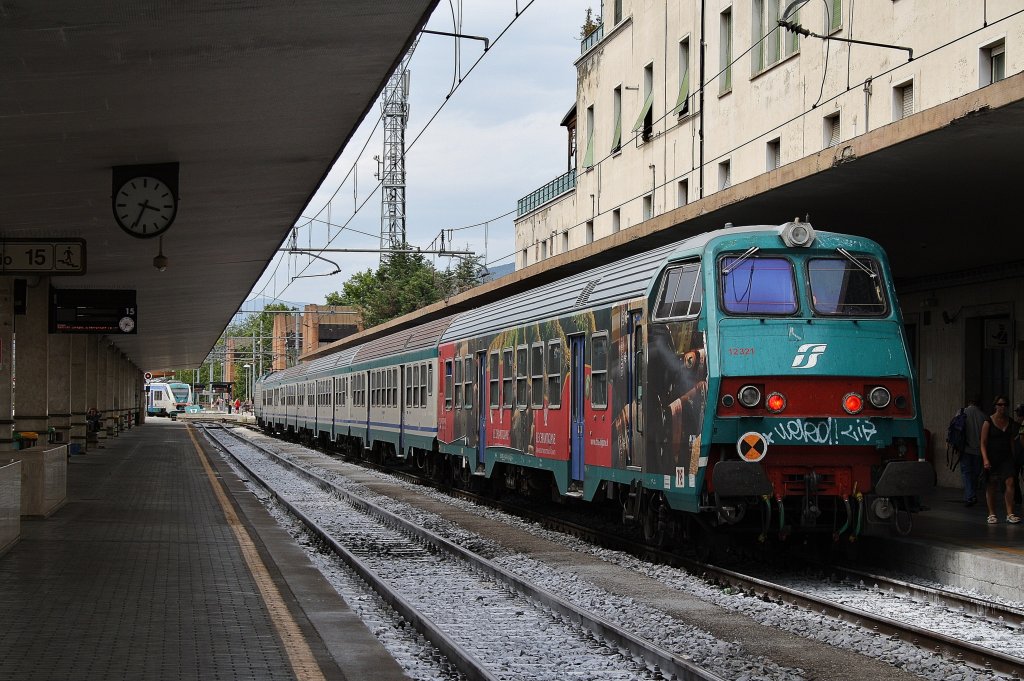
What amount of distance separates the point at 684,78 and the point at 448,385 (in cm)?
1386

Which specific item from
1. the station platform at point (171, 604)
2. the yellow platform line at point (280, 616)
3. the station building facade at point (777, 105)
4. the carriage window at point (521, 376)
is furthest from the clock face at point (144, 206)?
the station building facade at point (777, 105)

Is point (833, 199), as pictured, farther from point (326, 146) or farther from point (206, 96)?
point (206, 96)

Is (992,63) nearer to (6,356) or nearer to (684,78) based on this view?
(684,78)

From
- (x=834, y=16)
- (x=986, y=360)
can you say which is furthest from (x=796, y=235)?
(x=834, y=16)

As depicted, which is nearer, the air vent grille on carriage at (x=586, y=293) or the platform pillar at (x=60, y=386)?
the air vent grille on carriage at (x=586, y=293)

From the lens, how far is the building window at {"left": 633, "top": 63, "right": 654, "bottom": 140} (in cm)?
3472

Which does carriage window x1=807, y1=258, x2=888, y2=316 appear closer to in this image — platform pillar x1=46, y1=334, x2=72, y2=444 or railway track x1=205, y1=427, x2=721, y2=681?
railway track x1=205, y1=427, x2=721, y2=681

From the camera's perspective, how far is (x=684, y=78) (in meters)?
32.4

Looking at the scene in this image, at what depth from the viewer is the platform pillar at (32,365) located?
961 inches

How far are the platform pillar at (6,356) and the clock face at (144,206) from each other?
4.56 metres

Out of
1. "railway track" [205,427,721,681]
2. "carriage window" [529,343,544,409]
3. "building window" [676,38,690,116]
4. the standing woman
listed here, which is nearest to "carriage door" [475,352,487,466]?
"carriage window" [529,343,544,409]

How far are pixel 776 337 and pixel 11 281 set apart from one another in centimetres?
1202

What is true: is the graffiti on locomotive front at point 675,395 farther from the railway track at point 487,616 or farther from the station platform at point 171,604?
the station platform at point 171,604

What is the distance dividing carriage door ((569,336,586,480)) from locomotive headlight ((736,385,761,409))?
3670 mm
